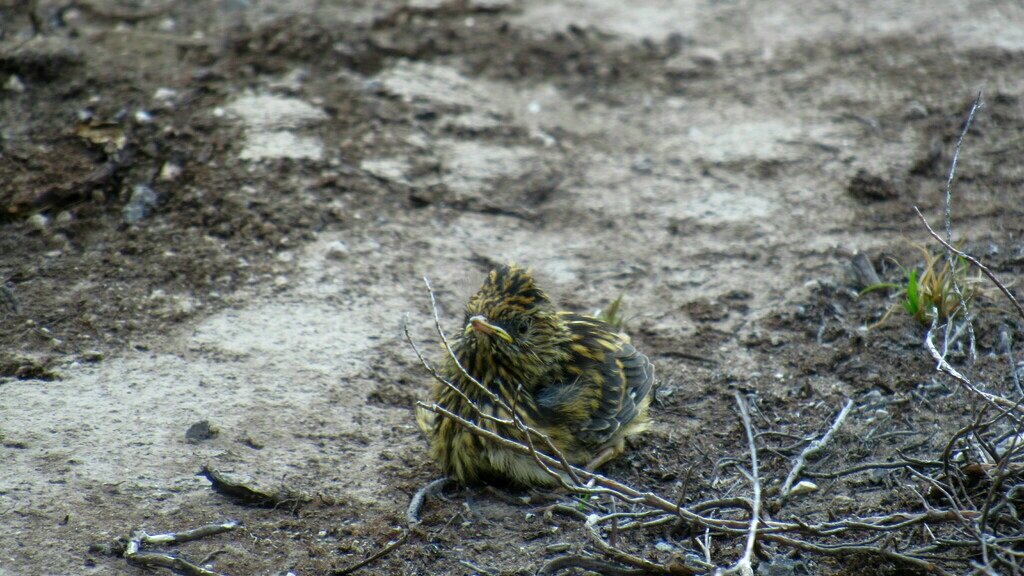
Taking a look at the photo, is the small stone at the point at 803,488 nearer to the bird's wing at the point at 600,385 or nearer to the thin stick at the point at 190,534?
the bird's wing at the point at 600,385

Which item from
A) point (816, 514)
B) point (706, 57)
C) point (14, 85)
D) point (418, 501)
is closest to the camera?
point (816, 514)

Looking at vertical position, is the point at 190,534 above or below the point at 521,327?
below

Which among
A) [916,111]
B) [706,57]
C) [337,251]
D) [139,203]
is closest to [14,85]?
[139,203]

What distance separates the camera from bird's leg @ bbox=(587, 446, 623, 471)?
186 inches

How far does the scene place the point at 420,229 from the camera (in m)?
6.48

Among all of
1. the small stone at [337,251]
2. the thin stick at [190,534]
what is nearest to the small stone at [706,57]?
the small stone at [337,251]

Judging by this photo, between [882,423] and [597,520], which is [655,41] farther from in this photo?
[597,520]

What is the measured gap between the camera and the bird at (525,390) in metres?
4.50

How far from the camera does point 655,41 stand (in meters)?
8.80

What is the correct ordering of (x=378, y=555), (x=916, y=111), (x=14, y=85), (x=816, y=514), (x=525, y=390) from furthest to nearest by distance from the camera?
(x=916, y=111) < (x=14, y=85) < (x=525, y=390) < (x=816, y=514) < (x=378, y=555)

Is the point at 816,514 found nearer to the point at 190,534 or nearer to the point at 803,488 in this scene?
the point at 803,488

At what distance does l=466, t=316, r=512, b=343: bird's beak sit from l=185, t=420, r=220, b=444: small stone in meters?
1.24

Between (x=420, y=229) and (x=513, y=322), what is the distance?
2.02 meters

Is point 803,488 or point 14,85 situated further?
point 14,85
